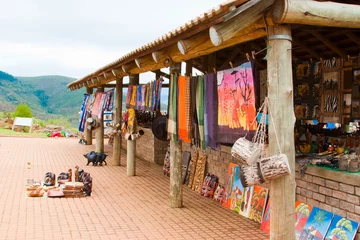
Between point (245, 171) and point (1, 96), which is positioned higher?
point (1, 96)

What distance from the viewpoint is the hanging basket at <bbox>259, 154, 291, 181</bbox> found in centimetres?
432

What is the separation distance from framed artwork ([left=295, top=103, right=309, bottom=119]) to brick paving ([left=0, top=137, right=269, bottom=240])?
2.18 metres

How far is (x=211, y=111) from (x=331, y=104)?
2386mm

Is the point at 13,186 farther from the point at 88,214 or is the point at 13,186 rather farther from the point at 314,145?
the point at 314,145

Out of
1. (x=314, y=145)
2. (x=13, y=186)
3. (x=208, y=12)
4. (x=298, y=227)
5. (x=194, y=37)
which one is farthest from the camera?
(x=13, y=186)

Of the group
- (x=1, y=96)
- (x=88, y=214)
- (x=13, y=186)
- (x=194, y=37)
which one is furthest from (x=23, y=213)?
(x=1, y=96)

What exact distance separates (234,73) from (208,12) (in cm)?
118

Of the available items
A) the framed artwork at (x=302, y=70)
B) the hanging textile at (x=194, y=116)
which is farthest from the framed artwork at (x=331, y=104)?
the hanging textile at (x=194, y=116)

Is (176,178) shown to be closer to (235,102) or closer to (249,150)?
(235,102)

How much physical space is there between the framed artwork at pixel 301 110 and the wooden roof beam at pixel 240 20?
345 centimetres

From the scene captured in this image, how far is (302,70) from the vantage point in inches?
296

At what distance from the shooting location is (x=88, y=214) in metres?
7.36

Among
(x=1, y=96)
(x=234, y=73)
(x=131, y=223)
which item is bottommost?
(x=131, y=223)

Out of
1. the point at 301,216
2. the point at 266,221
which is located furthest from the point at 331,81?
the point at 266,221
